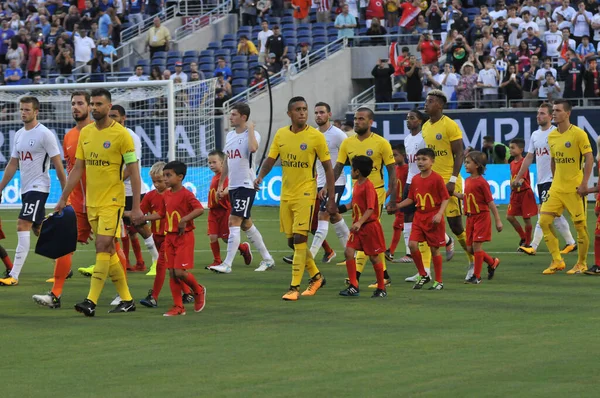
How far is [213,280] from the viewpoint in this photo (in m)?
14.4

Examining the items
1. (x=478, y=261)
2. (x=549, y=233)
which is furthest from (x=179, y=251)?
(x=549, y=233)

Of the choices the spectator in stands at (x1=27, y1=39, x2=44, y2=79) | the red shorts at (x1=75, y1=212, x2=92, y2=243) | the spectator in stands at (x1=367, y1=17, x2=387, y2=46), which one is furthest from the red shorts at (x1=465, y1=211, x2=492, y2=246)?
the spectator in stands at (x1=27, y1=39, x2=44, y2=79)

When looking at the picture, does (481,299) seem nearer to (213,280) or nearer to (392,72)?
(213,280)

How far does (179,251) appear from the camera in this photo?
36.9 feet

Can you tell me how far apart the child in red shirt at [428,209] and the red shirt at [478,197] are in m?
0.85

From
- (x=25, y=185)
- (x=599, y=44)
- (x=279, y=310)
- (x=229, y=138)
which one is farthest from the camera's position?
(x=599, y=44)

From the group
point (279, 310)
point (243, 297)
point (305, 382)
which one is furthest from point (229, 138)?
point (305, 382)

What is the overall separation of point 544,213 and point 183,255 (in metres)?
5.31

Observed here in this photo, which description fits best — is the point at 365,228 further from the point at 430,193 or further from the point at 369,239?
the point at 430,193

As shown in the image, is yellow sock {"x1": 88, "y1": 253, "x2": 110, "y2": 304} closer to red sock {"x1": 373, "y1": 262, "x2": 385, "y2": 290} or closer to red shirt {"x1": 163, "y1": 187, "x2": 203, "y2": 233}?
red shirt {"x1": 163, "y1": 187, "x2": 203, "y2": 233}

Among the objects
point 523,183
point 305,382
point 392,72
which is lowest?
point 305,382

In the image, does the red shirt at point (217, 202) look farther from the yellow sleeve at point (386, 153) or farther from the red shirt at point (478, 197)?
the red shirt at point (478, 197)

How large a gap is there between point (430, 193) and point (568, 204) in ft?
8.06

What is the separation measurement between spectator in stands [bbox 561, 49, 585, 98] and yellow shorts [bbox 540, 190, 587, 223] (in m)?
14.0
